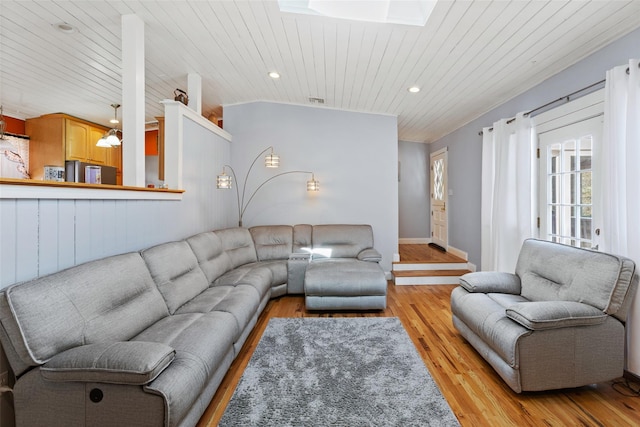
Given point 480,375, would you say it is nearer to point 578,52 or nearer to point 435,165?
point 578,52

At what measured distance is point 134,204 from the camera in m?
2.56

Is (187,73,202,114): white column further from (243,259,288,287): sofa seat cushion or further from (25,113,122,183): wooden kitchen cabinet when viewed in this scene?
(25,113,122,183): wooden kitchen cabinet

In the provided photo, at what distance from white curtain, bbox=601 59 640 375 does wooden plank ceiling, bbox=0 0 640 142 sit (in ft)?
1.59

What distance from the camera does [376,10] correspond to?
242 cm

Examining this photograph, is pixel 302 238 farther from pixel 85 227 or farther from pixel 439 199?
pixel 439 199

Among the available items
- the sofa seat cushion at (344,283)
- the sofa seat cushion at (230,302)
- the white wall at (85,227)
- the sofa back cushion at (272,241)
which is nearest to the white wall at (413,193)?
the sofa back cushion at (272,241)

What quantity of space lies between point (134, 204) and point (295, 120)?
10.4ft

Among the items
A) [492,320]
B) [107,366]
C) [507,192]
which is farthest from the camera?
[507,192]

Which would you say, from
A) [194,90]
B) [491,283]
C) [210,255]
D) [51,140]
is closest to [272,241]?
[210,255]

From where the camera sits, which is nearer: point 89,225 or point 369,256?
point 89,225

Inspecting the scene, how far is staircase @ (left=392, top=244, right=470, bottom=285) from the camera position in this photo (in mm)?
4703

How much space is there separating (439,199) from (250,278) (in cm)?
489

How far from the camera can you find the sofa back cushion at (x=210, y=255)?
120 inches

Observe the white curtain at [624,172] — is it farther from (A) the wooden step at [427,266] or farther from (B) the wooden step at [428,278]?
(A) the wooden step at [427,266]
